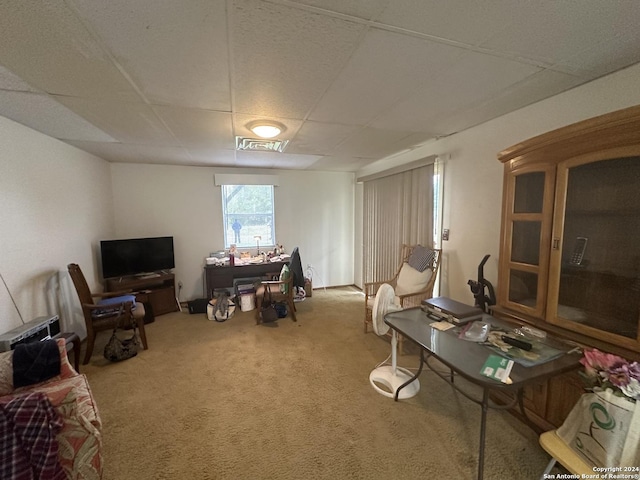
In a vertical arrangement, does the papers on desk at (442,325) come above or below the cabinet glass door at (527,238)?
below

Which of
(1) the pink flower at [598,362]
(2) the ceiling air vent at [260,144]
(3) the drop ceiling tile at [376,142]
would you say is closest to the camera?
(1) the pink flower at [598,362]

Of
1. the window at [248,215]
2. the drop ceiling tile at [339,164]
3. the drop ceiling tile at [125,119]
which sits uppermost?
the drop ceiling tile at [339,164]

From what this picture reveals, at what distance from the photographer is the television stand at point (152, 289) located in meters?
3.58

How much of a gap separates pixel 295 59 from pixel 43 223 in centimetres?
297

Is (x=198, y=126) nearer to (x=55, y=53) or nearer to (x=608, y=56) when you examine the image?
(x=55, y=53)

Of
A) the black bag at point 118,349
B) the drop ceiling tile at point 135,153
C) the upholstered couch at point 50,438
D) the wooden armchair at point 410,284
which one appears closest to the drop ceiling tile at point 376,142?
the wooden armchair at point 410,284

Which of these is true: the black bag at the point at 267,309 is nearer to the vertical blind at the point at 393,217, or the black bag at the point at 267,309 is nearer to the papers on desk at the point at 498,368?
the vertical blind at the point at 393,217

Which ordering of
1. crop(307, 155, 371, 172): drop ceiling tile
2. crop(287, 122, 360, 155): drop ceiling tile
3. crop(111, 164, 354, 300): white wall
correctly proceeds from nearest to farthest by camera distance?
1. crop(287, 122, 360, 155): drop ceiling tile
2. crop(307, 155, 371, 172): drop ceiling tile
3. crop(111, 164, 354, 300): white wall

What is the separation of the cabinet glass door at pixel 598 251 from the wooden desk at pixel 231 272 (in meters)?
3.62

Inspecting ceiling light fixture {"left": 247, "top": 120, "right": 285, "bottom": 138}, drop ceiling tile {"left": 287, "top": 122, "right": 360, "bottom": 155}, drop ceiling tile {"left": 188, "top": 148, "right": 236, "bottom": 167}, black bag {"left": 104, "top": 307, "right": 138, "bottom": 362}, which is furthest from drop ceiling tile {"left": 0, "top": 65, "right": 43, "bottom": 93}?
black bag {"left": 104, "top": 307, "right": 138, "bottom": 362}

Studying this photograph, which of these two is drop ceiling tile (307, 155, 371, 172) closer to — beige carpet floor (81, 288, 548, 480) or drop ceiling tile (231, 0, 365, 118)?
drop ceiling tile (231, 0, 365, 118)

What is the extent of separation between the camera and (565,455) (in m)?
1.16

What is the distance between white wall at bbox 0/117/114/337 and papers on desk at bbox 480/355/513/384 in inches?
139

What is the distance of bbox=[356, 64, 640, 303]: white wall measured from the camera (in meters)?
1.67
